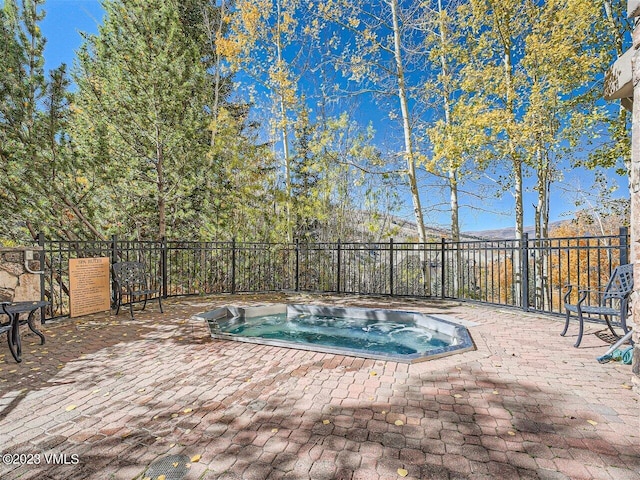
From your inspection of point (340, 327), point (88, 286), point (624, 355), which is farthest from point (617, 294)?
point (88, 286)

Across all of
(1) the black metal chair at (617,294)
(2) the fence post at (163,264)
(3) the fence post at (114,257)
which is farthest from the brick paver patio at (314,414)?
(2) the fence post at (163,264)

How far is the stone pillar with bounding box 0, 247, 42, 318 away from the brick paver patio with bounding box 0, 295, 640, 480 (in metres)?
0.95

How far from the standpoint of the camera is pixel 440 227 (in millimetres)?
11453

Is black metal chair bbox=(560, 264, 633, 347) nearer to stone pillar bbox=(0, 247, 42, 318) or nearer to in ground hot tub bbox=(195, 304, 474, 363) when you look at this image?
in ground hot tub bbox=(195, 304, 474, 363)

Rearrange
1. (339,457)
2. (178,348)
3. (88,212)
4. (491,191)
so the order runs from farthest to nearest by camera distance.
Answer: (491,191) → (88,212) → (178,348) → (339,457)

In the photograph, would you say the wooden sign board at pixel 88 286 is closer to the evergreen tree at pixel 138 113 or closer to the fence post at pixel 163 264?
the fence post at pixel 163 264

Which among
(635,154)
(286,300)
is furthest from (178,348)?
(635,154)

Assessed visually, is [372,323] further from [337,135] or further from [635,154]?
[337,135]

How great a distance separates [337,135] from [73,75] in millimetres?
7917

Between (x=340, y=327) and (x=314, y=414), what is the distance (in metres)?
3.78

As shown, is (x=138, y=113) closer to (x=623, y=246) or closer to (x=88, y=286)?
(x=88, y=286)

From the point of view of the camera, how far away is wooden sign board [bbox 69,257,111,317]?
564 cm

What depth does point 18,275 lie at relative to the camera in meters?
4.68

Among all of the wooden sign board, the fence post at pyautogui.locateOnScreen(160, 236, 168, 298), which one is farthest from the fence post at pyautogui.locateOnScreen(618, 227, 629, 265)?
the wooden sign board
